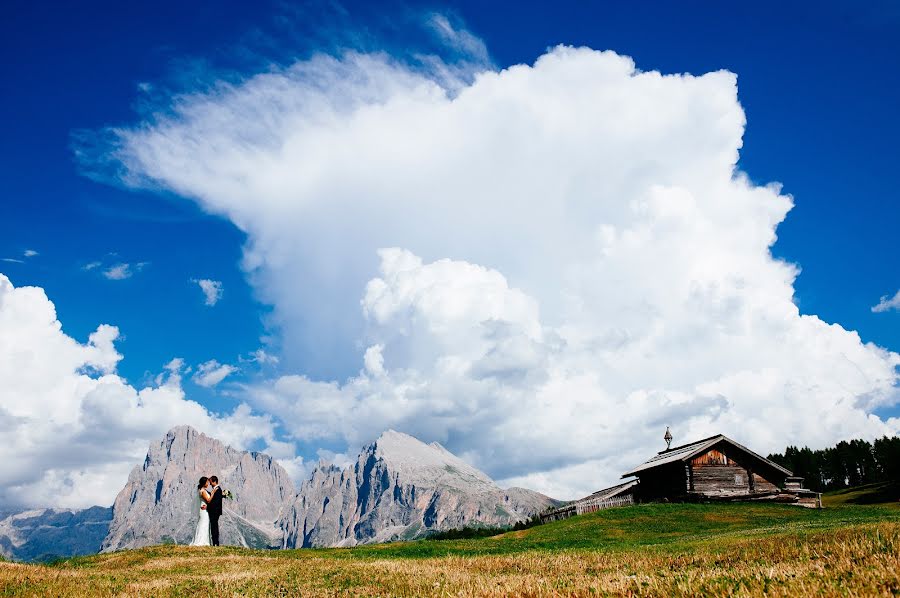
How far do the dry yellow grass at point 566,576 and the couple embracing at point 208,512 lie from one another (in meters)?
7.87

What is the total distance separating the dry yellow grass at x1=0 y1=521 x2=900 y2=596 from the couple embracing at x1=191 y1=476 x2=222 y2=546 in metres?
7.87

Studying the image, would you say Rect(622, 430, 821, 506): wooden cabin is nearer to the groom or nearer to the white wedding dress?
the groom

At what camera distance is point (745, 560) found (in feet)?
37.6

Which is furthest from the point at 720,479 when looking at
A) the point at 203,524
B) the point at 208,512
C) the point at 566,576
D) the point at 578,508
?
the point at 566,576

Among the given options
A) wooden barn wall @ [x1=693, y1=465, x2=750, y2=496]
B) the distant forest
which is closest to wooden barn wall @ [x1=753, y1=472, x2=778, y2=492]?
wooden barn wall @ [x1=693, y1=465, x2=750, y2=496]

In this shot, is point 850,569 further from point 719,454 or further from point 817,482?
point 817,482

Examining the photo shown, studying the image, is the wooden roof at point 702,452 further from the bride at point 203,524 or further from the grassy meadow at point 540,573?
the bride at point 203,524

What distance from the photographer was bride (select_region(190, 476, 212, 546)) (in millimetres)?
30344

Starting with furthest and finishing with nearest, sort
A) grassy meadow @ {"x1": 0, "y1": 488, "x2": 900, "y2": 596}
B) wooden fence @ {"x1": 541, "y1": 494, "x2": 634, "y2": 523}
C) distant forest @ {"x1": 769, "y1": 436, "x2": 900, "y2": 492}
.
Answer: distant forest @ {"x1": 769, "y1": 436, "x2": 900, "y2": 492} → wooden fence @ {"x1": 541, "y1": 494, "x2": 634, "y2": 523} → grassy meadow @ {"x1": 0, "y1": 488, "x2": 900, "y2": 596}

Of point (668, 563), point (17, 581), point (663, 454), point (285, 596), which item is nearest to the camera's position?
point (285, 596)

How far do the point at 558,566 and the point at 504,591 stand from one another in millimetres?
6441

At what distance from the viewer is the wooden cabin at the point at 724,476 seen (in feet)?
179

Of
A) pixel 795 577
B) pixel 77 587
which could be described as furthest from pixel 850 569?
pixel 77 587

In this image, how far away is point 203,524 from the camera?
1203 inches
